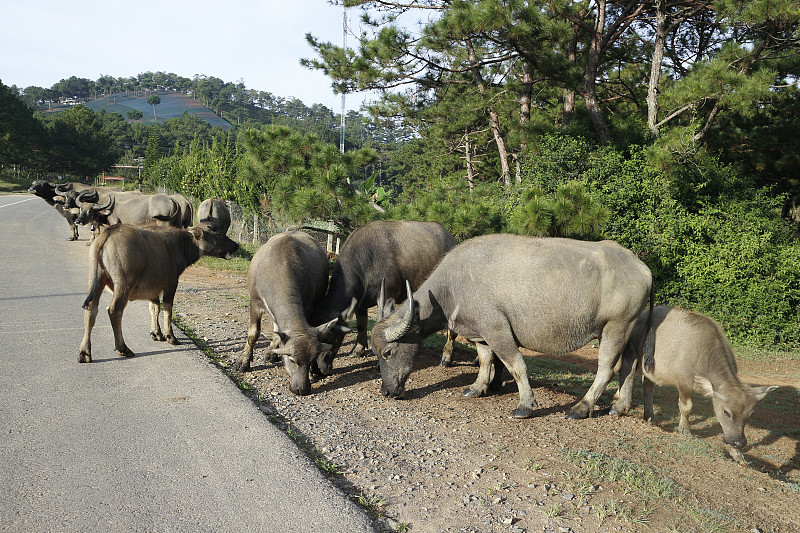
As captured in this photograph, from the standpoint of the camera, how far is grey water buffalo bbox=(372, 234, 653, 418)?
6004 millimetres

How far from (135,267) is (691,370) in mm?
7122

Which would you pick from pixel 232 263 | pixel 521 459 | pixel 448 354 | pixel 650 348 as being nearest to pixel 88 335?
pixel 448 354

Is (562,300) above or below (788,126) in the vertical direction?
below

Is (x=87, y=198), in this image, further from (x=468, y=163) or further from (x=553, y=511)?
(x=553, y=511)

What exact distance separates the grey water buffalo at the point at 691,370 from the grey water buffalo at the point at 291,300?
3538 millimetres

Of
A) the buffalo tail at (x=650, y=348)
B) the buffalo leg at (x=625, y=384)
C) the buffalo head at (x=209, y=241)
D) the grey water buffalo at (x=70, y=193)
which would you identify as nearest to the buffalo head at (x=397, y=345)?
the buffalo leg at (x=625, y=384)

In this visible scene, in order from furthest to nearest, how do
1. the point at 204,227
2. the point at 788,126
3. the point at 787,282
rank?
1. the point at 788,126
2. the point at 787,282
3. the point at 204,227

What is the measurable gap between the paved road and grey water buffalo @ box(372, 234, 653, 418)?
6.89 ft

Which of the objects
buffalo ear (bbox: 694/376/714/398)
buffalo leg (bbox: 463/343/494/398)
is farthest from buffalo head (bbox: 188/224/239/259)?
buffalo ear (bbox: 694/376/714/398)

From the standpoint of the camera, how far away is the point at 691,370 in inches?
247

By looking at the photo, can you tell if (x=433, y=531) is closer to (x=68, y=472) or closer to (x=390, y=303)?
(x=68, y=472)

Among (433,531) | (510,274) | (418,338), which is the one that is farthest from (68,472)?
(510,274)

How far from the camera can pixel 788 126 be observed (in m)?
15.4

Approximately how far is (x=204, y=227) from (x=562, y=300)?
594cm
